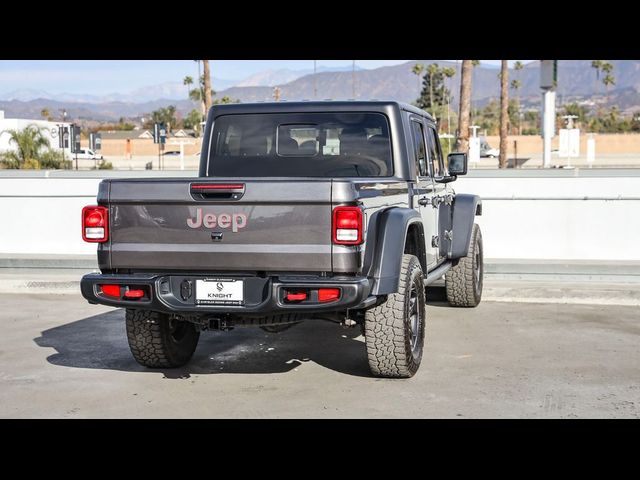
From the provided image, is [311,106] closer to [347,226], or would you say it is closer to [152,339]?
[347,226]

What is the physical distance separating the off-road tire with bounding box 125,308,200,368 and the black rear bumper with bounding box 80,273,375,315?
556 millimetres

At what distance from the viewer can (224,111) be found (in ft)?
26.8

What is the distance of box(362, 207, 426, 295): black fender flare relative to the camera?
6277 millimetres

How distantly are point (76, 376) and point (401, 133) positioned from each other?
3216 mm

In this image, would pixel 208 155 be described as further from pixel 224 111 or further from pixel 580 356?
pixel 580 356

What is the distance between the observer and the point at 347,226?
6.00 m

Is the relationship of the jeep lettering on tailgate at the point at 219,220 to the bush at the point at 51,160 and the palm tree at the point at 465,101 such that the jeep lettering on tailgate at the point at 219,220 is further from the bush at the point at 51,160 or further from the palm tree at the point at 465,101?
the bush at the point at 51,160

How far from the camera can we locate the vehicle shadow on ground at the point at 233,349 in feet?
24.5

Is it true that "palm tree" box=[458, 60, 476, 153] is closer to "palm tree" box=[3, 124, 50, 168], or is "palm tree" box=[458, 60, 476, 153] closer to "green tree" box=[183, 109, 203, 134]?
"palm tree" box=[3, 124, 50, 168]

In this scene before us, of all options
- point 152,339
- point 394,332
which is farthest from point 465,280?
point 152,339

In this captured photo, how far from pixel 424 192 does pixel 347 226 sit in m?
2.19

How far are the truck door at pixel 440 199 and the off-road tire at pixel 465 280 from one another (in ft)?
1.92

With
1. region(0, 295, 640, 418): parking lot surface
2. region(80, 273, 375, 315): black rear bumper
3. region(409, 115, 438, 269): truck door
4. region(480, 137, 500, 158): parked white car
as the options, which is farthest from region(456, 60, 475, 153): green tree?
region(480, 137, 500, 158): parked white car
